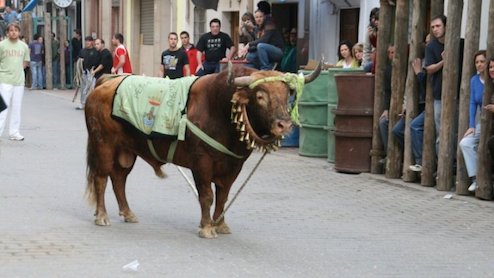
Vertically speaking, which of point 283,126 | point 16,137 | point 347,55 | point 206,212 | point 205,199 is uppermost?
→ point 347,55

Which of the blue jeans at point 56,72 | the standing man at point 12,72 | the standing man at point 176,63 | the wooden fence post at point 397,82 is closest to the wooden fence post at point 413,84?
the wooden fence post at point 397,82

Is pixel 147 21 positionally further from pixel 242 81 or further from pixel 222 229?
pixel 242 81

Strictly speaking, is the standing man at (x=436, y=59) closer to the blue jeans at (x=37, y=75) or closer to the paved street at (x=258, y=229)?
the paved street at (x=258, y=229)

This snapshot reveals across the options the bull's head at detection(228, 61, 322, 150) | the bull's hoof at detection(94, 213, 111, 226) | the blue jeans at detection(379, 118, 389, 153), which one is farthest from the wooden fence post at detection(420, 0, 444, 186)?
the bull's hoof at detection(94, 213, 111, 226)

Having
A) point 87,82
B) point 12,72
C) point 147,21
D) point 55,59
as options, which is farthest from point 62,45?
point 12,72

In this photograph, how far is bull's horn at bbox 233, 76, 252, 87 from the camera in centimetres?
812

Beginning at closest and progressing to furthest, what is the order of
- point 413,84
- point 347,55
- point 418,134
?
point 418,134 < point 413,84 < point 347,55

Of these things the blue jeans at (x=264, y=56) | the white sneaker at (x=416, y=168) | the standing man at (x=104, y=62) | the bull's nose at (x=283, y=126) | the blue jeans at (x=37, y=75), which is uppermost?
the blue jeans at (x=264, y=56)

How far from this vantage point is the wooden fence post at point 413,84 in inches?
483

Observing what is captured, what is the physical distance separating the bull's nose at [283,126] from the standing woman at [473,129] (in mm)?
3913

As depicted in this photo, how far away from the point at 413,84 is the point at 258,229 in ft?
12.8

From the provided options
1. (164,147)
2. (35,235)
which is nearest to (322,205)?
(164,147)

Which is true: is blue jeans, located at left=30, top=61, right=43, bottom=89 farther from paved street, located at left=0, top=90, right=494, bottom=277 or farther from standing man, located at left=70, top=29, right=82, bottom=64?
paved street, located at left=0, top=90, right=494, bottom=277

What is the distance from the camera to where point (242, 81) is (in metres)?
8.12
